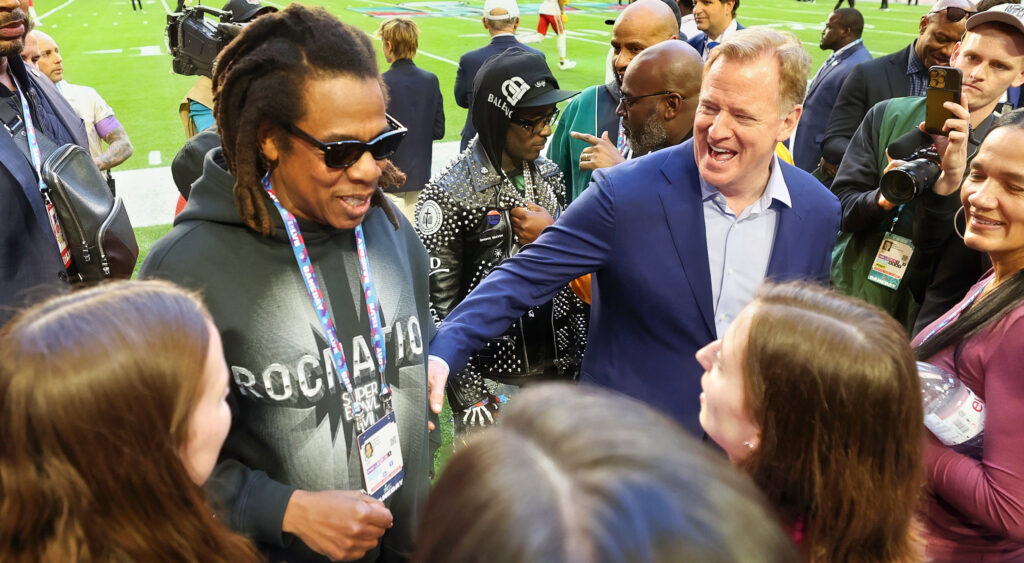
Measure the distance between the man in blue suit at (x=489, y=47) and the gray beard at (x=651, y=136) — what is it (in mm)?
3158

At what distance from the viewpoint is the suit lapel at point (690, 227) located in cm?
244

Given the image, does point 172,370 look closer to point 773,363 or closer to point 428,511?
point 428,511

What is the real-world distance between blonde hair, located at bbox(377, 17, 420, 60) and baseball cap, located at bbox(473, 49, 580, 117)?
13.2ft

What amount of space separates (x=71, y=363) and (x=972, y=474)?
2026 mm

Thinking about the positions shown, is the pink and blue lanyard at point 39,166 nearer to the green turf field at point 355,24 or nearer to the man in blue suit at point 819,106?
the man in blue suit at point 819,106

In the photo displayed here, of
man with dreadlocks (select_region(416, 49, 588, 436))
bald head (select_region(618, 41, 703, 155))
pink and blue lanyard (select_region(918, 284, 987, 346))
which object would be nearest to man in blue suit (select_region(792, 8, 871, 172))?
bald head (select_region(618, 41, 703, 155))

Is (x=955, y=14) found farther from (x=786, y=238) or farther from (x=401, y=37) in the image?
(x=401, y=37)

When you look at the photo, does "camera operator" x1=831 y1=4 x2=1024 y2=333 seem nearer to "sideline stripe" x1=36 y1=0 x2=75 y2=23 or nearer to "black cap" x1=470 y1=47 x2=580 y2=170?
"black cap" x1=470 y1=47 x2=580 y2=170

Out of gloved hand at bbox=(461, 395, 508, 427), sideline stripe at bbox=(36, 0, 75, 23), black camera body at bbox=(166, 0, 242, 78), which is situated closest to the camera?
gloved hand at bbox=(461, 395, 508, 427)

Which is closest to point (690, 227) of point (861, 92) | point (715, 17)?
point (861, 92)

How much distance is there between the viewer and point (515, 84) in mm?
3338

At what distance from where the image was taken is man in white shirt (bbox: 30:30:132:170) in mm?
5820

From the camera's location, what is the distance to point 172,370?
1.30 m

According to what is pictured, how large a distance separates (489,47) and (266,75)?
623 cm
